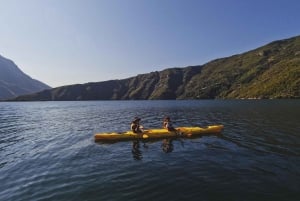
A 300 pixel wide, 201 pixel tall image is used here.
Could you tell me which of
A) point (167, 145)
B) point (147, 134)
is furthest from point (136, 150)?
point (147, 134)

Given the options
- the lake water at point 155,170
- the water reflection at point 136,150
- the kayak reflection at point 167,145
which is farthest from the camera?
the kayak reflection at point 167,145

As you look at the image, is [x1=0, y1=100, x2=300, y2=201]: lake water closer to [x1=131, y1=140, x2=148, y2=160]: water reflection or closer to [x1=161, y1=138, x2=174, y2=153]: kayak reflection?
[x1=131, y1=140, x2=148, y2=160]: water reflection

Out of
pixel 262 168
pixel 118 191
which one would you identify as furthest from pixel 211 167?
pixel 118 191

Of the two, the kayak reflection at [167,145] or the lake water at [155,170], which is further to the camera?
the kayak reflection at [167,145]

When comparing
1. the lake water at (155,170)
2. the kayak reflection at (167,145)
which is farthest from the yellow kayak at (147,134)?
the lake water at (155,170)

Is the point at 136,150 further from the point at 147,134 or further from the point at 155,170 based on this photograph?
the point at 155,170

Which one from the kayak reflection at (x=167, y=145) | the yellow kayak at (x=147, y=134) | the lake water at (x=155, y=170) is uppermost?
the yellow kayak at (x=147, y=134)

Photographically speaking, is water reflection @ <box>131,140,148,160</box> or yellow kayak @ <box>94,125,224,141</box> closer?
water reflection @ <box>131,140,148,160</box>

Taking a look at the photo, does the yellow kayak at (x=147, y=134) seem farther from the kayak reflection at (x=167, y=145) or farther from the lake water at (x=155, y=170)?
the lake water at (x=155, y=170)

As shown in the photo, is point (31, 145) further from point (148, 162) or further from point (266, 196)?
point (266, 196)

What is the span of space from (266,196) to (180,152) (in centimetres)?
1204

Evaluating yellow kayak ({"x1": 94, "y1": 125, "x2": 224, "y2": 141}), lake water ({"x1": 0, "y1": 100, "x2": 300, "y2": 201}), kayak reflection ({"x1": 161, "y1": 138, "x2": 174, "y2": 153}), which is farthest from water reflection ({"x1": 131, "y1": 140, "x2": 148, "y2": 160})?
kayak reflection ({"x1": 161, "y1": 138, "x2": 174, "y2": 153})

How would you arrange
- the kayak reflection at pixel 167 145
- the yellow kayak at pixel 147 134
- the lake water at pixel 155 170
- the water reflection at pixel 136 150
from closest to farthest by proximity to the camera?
1. the lake water at pixel 155 170
2. the water reflection at pixel 136 150
3. the kayak reflection at pixel 167 145
4. the yellow kayak at pixel 147 134

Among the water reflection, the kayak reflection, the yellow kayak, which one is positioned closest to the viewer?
the water reflection
